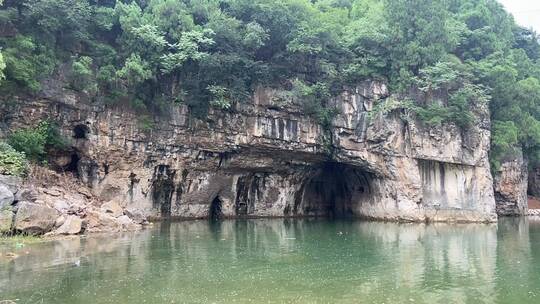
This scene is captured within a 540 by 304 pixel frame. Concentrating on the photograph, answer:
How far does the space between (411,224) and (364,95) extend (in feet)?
27.7

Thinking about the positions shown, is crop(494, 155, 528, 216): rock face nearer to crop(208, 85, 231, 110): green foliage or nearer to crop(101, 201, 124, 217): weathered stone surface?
crop(208, 85, 231, 110): green foliage

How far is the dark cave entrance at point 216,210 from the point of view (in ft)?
107

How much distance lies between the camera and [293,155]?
32.0 meters

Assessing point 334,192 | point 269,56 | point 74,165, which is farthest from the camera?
point 334,192

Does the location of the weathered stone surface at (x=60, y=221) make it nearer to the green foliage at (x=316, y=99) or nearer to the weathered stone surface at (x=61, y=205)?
the weathered stone surface at (x=61, y=205)

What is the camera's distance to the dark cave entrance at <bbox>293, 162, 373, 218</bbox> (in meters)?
34.2

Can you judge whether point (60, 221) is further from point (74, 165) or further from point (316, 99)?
point (316, 99)

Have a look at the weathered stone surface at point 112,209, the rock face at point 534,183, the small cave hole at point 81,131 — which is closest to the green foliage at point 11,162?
the weathered stone surface at point 112,209

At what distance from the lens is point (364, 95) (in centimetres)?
3097

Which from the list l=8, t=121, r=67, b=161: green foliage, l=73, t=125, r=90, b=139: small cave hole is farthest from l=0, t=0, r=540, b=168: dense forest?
l=8, t=121, r=67, b=161: green foliage

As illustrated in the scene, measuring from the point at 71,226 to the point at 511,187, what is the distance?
29.7m

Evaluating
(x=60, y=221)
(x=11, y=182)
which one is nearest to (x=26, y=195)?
(x=11, y=182)

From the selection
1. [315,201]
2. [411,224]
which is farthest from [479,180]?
[315,201]

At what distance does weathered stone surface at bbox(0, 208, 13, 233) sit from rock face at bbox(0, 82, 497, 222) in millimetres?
9665
